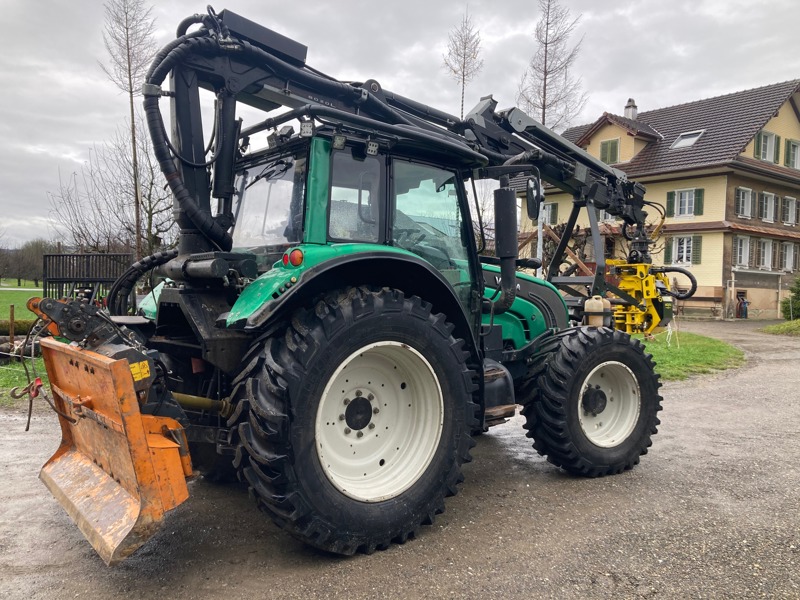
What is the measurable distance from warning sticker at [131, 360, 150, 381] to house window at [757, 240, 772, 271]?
28.8 metres

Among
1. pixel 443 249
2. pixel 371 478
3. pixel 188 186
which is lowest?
pixel 371 478

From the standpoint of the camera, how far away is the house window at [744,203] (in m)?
25.7

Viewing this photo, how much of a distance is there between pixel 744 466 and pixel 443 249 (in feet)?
9.93

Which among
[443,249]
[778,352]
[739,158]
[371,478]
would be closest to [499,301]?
[443,249]

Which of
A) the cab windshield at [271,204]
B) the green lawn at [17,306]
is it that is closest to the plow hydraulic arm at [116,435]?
Answer: the cab windshield at [271,204]

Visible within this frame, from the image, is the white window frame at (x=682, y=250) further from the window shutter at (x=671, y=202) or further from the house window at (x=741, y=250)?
the house window at (x=741, y=250)

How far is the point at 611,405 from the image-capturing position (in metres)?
4.96

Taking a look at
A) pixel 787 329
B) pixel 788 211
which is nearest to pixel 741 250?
pixel 788 211

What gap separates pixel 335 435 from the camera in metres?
3.50

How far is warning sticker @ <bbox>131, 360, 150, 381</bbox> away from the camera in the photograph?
2898 mm

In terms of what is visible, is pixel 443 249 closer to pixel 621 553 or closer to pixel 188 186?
pixel 188 186

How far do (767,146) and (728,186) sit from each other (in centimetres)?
386

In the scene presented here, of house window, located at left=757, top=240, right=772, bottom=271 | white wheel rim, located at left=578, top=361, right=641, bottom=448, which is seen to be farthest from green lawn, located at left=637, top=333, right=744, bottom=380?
house window, located at left=757, top=240, right=772, bottom=271

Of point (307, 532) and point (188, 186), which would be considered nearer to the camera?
point (307, 532)
